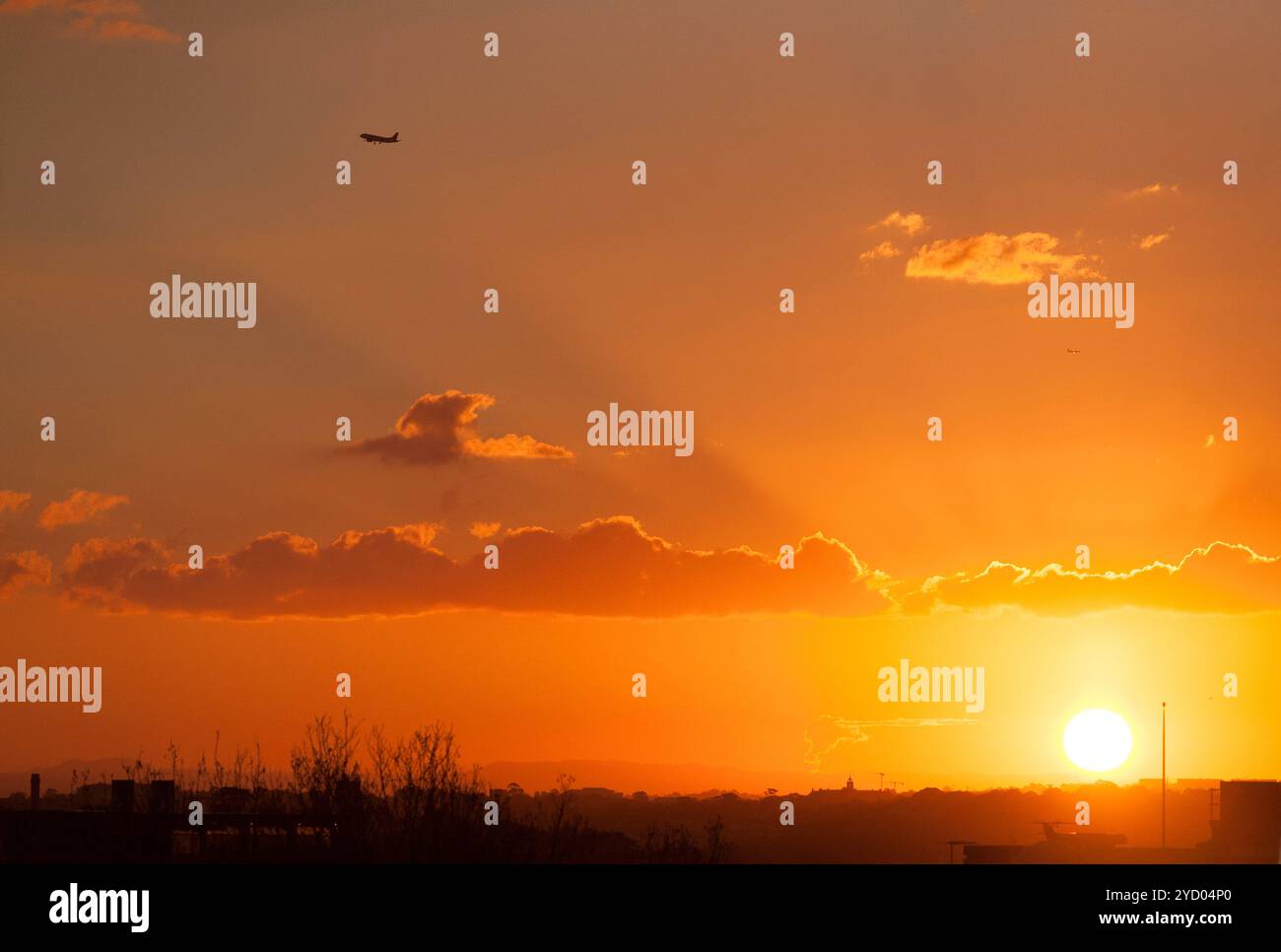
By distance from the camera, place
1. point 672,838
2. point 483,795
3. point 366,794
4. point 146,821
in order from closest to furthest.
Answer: point 146,821 → point 366,794 → point 483,795 → point 672,838

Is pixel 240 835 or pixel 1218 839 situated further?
pixel 1218 839

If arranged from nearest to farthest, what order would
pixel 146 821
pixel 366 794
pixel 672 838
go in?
1. pixel 146 821
2. pixel 366 794
3. pixel 672 838
